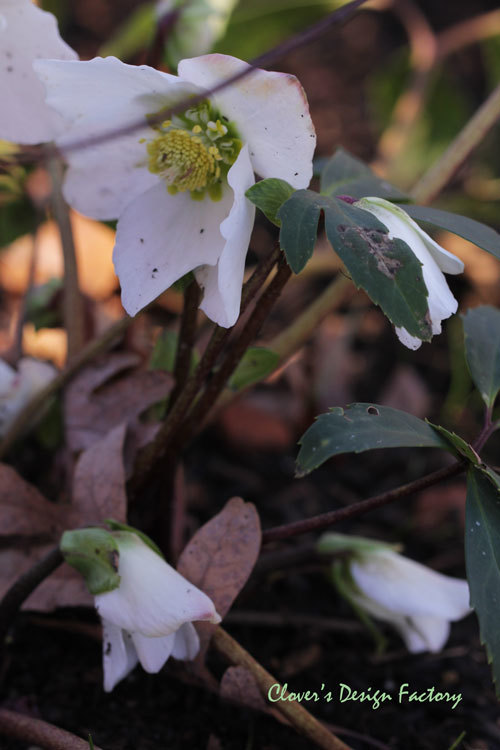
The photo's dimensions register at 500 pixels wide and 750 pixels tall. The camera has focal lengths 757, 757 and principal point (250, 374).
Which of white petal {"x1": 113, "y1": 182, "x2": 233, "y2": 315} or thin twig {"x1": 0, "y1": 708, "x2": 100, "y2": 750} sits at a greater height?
white petal {"x1": 113, "y1": 182, "x2": 233, "y2": 315}

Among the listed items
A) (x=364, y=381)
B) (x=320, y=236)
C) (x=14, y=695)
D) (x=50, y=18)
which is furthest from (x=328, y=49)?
(x=14, y=695)

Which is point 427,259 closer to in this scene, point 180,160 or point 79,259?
point 180,160

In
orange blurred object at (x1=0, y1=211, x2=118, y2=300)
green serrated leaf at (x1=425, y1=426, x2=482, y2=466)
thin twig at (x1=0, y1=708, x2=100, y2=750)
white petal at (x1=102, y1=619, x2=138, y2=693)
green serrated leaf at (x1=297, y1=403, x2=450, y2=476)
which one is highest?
green serrated leaf at (x1=425, y1=426, x2=482, y2=466)

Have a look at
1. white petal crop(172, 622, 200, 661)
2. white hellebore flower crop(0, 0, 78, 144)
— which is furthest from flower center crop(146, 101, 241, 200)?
white petal crop(172, 622, 200, 661)

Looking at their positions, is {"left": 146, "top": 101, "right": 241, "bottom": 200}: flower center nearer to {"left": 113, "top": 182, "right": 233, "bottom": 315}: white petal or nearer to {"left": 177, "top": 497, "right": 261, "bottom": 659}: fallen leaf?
{"left": 113, "top": 182, "right": 233, "bottom": 315}: white petal

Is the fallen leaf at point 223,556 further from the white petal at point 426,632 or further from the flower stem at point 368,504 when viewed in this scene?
the white petal at point 426,632

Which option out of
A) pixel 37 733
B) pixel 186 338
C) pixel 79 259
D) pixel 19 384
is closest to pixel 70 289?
pixel 19 384

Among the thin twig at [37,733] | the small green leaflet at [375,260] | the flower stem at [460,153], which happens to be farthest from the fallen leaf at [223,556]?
the flower stem at [460,153]
